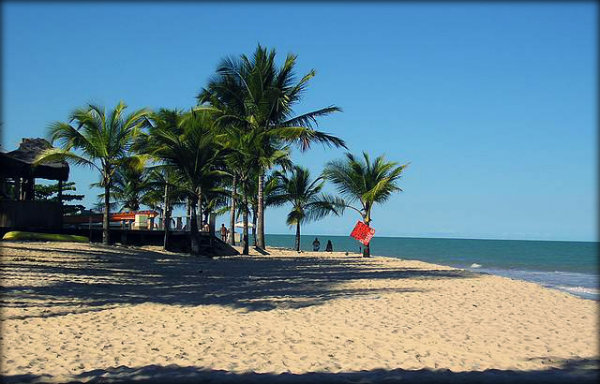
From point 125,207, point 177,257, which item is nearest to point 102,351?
point 177,257

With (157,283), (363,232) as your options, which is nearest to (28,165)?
(157,283)

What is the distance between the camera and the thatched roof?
1969 centimetres

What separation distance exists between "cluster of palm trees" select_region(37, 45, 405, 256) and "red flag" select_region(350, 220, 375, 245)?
483 millimetres

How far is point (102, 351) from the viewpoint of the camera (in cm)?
644

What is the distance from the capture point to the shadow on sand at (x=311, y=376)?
5.40 metres

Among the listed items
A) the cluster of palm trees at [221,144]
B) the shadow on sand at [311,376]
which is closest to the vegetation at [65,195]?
the cluster of palm trees at [221,144]

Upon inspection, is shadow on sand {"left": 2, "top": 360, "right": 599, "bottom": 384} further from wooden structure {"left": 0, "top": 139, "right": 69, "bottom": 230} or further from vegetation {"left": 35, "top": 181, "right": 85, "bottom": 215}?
vegetation {"left": 35, "top": 181, "right": 85, "bottom": 215}

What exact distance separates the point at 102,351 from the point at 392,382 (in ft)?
10.9

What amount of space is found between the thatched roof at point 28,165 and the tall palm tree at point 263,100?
275 inches

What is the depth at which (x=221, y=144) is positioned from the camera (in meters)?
21.7

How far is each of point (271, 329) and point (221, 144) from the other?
1464 centimetres

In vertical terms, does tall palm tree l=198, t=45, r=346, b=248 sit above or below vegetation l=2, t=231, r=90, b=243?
above

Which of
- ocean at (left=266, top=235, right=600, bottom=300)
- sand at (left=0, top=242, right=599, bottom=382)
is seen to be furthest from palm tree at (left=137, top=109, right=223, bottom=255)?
ocean at (left=266, top=235, right=600, bottom=300)

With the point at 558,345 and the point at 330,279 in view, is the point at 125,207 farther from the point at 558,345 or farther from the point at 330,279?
the point at 558,345
